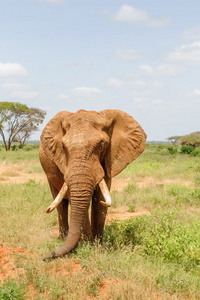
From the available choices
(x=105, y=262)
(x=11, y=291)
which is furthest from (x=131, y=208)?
(x=11, y=291)

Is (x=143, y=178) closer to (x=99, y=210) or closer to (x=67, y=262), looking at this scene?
(x=99, y=210)

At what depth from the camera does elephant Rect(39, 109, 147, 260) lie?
4461mm

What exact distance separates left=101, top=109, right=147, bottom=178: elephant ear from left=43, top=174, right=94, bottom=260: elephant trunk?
0.89 meters

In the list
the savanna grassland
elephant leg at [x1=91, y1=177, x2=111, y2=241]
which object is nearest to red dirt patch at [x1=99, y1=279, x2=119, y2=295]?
the savanna grassland

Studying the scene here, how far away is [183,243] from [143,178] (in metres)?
9.74

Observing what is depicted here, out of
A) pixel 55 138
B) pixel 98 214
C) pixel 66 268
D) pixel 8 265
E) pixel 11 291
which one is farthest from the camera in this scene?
pixel 98 214

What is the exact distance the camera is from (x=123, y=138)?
5340 mm

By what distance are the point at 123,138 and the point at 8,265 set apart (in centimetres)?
254

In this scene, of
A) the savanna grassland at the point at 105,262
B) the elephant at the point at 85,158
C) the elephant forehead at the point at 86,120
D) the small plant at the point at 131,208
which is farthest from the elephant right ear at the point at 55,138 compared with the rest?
the small plant at the point at 131,208

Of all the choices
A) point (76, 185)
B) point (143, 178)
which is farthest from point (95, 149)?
point (143, 178)

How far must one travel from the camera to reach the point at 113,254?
15.4 ft

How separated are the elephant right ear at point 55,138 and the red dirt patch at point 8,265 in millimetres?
1509

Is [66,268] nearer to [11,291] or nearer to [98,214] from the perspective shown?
[11,291]

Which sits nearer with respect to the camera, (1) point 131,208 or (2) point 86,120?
(2) point 86,120
